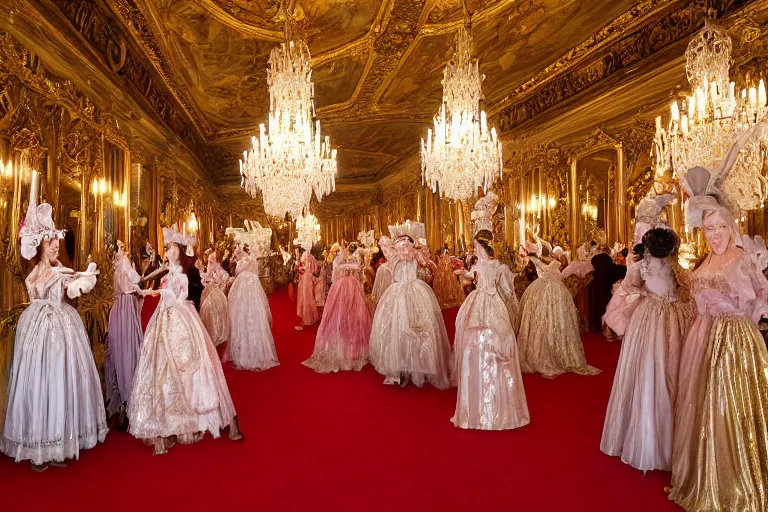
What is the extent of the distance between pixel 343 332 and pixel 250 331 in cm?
123

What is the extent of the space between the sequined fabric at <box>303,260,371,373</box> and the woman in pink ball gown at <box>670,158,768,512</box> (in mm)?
3906

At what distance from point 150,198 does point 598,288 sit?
8.86 m

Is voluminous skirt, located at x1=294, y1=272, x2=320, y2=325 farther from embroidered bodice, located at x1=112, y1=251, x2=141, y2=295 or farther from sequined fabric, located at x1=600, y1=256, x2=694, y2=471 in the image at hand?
sequined fabric, located at x1=600, y1=256, x2=694, y2=471

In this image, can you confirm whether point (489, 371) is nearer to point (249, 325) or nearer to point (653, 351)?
point (653, 351)

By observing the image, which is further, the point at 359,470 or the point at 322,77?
the point at 322,77

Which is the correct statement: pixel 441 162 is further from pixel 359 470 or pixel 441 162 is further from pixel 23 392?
pixel 23 392

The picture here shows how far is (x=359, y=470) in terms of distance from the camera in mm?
3100

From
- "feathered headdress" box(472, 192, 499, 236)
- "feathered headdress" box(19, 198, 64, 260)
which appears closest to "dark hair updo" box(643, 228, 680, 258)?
"feathered headdress" box(472, 192, 499, 236)

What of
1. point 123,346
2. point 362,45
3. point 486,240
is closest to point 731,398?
point 486,240

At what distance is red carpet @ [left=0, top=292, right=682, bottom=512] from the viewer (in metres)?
2.71

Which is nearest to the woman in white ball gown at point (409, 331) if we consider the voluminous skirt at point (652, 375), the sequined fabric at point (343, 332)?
the sequined fabric at point (343, 332)

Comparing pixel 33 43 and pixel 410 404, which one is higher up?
pixel 33 43

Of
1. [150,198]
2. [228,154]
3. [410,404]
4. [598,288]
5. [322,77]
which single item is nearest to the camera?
[410,404]

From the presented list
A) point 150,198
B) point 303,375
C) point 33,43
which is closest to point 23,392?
point 303,375
